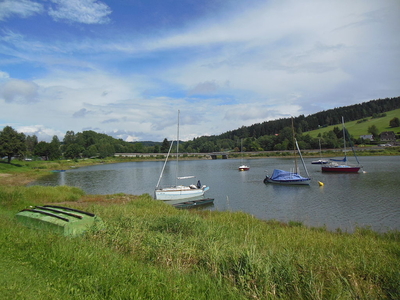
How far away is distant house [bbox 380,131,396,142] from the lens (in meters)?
154

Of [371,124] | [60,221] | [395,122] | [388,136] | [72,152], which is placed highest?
[371,124]

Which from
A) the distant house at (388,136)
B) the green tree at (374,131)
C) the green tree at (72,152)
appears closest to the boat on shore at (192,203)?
the green tree at (72,152)

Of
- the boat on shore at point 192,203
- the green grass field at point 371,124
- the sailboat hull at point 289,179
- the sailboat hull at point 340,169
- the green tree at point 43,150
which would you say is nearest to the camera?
the boat on shore at point 192,203

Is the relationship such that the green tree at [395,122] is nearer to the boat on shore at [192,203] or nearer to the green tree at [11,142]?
the boat on shore at [192,203]

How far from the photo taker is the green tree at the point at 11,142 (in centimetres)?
7681

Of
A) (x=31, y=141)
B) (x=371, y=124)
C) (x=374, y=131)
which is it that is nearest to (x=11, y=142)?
(x=31, y=141)

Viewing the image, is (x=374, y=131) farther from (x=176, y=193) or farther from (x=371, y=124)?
(x=176, y=193)

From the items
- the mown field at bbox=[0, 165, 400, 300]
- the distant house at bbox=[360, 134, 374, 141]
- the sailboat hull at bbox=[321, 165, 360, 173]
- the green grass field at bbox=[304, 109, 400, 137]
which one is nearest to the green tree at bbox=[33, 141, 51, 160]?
the sailboat hull at bbox=[321, 165, 360, 173]

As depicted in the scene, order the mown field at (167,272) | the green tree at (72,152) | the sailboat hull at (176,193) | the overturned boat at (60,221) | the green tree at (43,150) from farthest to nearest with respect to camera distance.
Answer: the green tree at (72,152)
the green tree at (43,150)
the sailboat hull at (176,193)
the overturned boat at (60,221)
the mown field at (167,272)

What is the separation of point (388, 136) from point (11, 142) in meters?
175

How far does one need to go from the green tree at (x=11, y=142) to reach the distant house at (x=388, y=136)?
558ft

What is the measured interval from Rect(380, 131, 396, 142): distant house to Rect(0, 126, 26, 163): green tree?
170009 millimetres

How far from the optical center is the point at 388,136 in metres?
156

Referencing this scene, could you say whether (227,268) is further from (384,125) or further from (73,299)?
(384,125)
